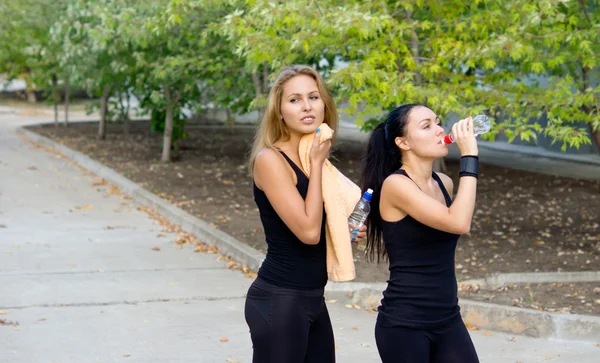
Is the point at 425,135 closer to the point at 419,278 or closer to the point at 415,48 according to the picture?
the point at 419,278

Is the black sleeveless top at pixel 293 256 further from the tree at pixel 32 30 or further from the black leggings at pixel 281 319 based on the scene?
the tree at pixel 32 30

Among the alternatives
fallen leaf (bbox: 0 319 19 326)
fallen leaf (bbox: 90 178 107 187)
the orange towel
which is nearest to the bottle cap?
the orange towel

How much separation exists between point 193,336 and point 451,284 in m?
3.47

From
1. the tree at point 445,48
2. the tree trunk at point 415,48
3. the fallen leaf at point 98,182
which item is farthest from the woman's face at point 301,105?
the fallen leaf at point 98,182

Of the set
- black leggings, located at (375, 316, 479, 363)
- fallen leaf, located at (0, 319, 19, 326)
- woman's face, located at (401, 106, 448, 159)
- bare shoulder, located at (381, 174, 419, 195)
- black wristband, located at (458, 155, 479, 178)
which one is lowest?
fallen leaf, located at (0, 319, 19, 326)

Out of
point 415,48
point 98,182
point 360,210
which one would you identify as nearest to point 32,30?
point 98,182

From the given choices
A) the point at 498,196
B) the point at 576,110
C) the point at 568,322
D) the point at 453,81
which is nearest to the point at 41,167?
the point at 498,196

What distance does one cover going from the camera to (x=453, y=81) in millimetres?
9328

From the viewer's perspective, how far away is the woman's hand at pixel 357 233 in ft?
12.1

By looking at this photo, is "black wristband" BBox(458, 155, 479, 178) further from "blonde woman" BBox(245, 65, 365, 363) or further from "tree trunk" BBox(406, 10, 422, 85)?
"tree trunk" BBox(406, 10, 422, 85)

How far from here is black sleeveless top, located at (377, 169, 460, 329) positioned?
11.6 ft

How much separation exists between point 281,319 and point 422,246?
607 millimetres

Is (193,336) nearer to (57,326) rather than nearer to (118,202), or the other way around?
(57,326)

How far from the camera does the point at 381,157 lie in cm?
379
